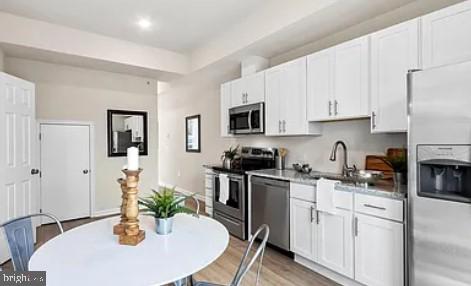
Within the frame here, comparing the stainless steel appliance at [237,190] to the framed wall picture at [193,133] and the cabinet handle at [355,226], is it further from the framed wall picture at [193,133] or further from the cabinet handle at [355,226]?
the framed wall picture at [193,133]

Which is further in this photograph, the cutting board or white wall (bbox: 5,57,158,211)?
white wall (bbox: 5,57,158,211)

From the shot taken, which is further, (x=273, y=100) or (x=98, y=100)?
(x=98, y=100)

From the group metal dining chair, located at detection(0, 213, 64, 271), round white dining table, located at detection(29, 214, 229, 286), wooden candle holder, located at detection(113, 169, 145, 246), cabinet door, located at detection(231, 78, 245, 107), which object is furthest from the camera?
cabinet door, located at detection(231, 78, 245, 107)

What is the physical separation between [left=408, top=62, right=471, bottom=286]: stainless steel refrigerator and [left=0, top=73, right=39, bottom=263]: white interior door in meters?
4.04

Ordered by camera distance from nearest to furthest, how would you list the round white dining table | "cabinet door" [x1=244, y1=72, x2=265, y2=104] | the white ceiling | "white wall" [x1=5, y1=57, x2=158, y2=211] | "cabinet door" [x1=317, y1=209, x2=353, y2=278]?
the round white dining table → "cabinet door" [x1=317, y1=209, x2=353, y2=278] → the white ceiling → "cabinet door" [x1=244, y1=72, x2=265, y2=104] → "white wall" [x1=5, y1=57, x2=158, y2=211]

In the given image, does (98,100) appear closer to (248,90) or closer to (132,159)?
(248,90)

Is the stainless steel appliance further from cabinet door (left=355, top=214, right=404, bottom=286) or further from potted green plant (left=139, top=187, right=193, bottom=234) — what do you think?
potted green plant (left=139, top=187, right=193, bottom=234)

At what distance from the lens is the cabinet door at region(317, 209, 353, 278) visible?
8.18 ft

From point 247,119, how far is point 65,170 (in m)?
3.31

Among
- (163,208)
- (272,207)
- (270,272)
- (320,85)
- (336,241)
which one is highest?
(320,85)

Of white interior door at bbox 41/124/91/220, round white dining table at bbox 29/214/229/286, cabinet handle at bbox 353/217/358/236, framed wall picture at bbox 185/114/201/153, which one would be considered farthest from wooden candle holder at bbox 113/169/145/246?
framed wall picture at bbox 185/114/201/153

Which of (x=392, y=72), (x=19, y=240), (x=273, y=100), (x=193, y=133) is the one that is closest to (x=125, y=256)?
(x=19, y=240)

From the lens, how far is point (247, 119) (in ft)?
13.8

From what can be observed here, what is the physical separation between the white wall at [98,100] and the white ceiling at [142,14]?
107cm
